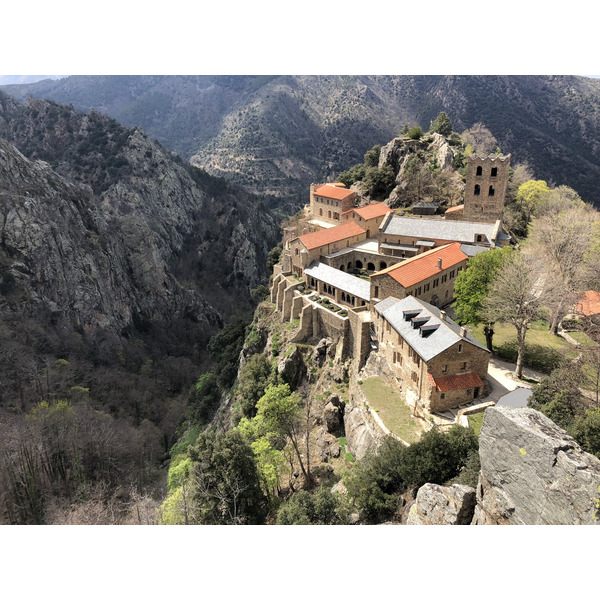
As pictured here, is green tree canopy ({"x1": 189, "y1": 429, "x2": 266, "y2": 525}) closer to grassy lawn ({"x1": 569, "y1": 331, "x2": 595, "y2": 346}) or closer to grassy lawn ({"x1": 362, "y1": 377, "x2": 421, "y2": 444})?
grassy lawn ({"x1": 362, "y1": 377, "x2": 421, "y2": 444})

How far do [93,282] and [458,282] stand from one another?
58.8 meters

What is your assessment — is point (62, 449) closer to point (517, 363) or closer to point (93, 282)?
point (517, 363)

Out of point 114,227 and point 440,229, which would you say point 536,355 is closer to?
point 440,229

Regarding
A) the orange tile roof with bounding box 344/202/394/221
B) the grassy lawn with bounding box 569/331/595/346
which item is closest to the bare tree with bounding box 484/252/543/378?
the grassy lawn with bounding box 569/331/595/346

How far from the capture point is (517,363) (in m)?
26.6

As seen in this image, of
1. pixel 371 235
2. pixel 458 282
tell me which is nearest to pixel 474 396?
pixel 458 282

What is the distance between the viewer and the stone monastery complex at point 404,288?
973 inches

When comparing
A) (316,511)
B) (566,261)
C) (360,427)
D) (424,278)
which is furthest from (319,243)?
(316,511)

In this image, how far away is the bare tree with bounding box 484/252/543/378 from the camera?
25.5 m

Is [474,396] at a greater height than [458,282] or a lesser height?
lesser

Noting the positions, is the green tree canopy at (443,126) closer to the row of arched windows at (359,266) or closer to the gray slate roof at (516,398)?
the row of arched windows at (359,266)

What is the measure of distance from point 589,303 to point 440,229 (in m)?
16.1

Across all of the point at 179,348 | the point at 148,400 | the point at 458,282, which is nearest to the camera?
the point at 458,282

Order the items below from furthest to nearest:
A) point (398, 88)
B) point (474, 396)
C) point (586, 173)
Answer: point (398, 88) → point (586, 173) → point (474, 396)
